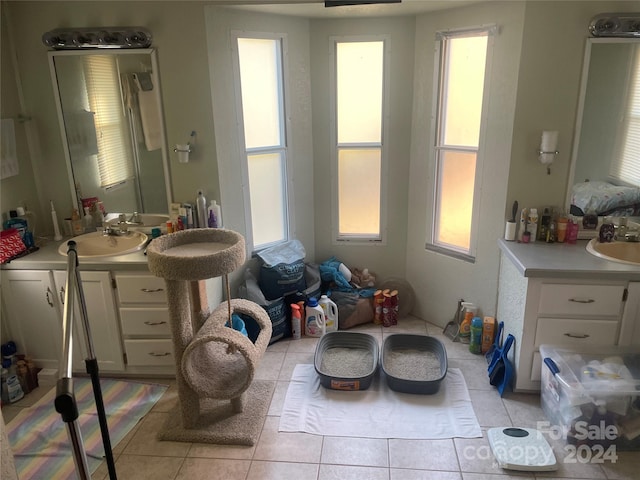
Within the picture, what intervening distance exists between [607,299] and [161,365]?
2613mm

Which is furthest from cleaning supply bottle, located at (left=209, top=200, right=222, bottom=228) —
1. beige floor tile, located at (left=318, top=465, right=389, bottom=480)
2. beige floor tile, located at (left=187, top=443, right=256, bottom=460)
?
beige floor tile, located at (left=318, top=465, right=389, bottom=480)

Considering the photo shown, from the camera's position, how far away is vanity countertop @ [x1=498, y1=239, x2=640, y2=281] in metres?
2.50

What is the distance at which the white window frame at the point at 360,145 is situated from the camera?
134 inches

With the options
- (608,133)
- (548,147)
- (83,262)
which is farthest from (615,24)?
(83,262)

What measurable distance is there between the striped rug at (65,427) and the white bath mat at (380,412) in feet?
2.84

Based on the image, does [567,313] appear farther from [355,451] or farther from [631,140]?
[355,451]

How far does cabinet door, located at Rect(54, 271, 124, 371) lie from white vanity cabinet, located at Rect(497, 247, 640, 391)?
239 centimetres

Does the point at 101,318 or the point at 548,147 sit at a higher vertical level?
the point at 548,147

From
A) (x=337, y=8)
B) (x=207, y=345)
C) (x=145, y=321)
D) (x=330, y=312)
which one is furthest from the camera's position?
(x=330, y=312)

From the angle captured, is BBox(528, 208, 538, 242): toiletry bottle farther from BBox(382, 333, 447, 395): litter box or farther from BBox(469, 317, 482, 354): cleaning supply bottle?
BBox(382, 333, 447, 395): litter box

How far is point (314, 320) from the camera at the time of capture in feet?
11.4

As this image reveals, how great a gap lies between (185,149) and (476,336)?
89.8 inches

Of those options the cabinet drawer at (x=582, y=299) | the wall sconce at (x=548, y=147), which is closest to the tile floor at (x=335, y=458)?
the cabinet drawer at (x=582, y=299)

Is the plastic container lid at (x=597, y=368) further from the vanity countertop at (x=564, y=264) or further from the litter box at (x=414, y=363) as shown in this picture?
the litter box at (x=414, y=363)
